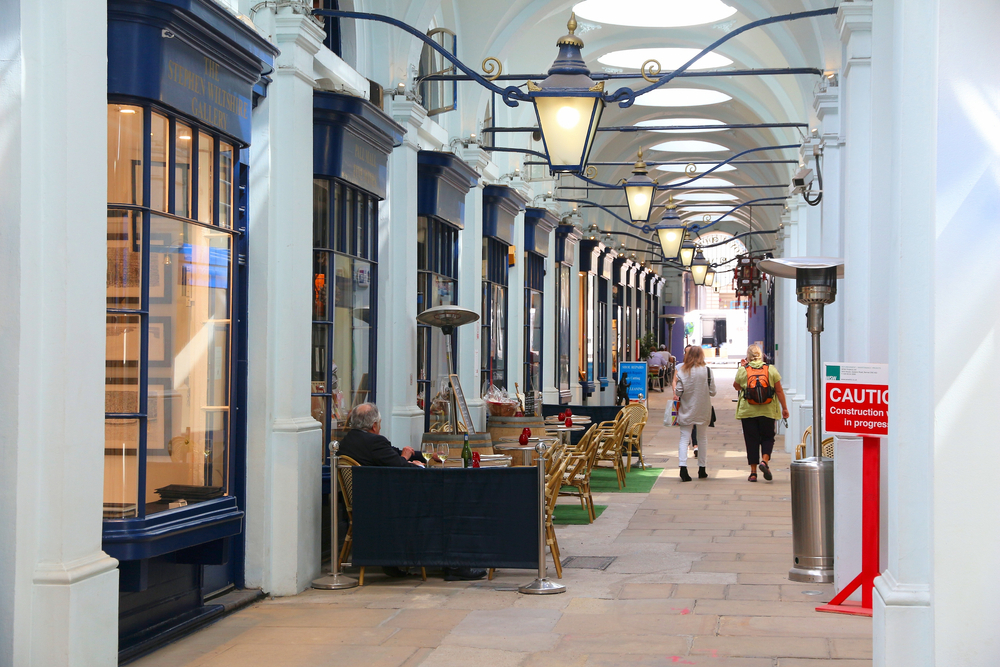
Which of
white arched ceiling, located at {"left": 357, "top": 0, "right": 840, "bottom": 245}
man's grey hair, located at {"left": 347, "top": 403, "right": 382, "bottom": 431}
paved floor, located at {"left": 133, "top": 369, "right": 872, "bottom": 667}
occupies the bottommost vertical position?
paved floor, located at {"left": 133, "top": 369, "right": 872, "bottom": 667}

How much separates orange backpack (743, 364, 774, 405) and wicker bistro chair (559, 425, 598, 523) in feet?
7.57

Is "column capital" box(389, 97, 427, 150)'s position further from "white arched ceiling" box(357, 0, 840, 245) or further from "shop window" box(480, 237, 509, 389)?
"shop window" box(480, 237, 509, 389)

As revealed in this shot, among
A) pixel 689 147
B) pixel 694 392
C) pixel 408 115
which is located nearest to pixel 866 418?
pixel 408 115

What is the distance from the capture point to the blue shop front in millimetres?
5129

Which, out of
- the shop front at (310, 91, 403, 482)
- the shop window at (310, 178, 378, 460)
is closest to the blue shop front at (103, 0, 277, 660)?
the shop front at (310, 91, 403, 482)

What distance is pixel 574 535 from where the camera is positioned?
29.4ft

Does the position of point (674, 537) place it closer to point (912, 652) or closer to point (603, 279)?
point (912, 652)

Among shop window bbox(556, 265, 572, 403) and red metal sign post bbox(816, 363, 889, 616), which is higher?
shop window bbox(556, 265, 572, 403)

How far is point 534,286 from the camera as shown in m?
16.6

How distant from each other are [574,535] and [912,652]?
4900mm

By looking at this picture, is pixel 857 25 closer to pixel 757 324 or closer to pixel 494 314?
pixel 494 314

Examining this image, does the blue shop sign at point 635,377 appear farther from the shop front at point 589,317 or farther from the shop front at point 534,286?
the shop front at point 534,286

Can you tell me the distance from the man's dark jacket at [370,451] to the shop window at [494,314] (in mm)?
5715

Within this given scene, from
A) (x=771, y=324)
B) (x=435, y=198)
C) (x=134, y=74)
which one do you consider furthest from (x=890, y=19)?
(x=771, y=324)
